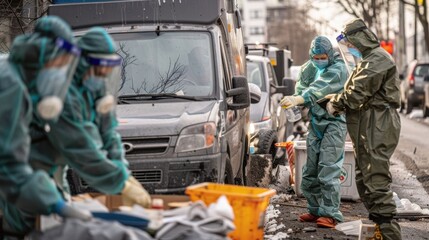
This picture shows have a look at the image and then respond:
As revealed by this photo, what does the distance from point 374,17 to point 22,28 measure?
44.9m

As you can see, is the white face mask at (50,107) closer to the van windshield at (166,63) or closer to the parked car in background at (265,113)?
the van windshield at (166,63)

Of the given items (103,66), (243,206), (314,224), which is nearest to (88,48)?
(103,66)

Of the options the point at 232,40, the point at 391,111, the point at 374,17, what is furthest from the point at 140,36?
the point at 374,17

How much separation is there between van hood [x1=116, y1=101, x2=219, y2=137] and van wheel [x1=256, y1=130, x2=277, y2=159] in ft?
15.3

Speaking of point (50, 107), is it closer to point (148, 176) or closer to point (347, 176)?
point (148, 176)

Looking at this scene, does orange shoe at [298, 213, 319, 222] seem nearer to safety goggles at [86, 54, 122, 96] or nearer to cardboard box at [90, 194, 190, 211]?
cardboard box at [90, 194, 190, 211]

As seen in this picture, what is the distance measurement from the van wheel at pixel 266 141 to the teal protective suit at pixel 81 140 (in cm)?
840

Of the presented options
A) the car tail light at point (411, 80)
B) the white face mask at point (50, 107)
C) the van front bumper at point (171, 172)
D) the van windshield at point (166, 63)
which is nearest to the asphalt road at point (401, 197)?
the van front bumper at point (171, 172)

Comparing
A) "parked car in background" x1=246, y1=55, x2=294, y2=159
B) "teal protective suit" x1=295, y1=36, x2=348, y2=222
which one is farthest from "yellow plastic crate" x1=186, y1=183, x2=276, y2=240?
"parked car in background" x1=246, y1=55, x2=294, y2=159

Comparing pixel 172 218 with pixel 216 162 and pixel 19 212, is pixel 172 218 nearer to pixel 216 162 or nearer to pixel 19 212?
pixel 19 212

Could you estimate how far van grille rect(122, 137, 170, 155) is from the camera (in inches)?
356

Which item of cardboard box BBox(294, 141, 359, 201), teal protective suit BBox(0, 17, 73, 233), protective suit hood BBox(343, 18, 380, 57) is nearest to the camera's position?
teal protective suit BBox(0, 17, 73, 233)

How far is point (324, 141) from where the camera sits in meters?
10.3

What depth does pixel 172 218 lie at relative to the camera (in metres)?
5.63
